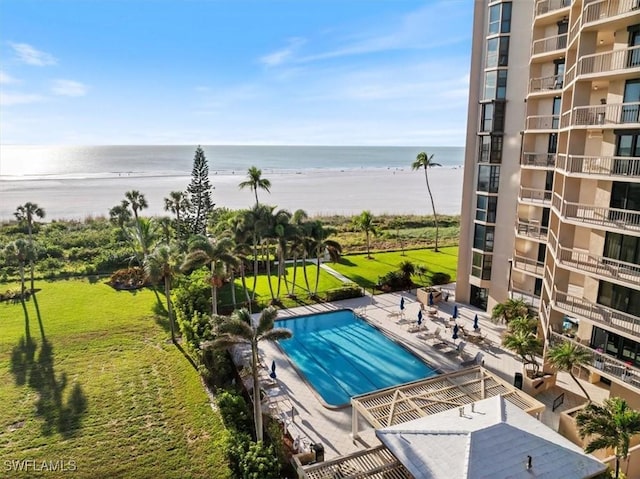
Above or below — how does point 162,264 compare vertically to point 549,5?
below

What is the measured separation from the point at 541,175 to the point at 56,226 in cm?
4498

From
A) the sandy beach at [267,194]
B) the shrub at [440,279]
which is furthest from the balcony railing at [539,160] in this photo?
the sandy beach at [267,194]

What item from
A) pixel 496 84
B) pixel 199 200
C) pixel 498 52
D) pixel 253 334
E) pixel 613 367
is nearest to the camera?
pixel 253 334

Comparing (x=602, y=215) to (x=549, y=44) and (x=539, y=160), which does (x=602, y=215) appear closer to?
(x=539, y=160)

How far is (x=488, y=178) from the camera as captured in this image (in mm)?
21859

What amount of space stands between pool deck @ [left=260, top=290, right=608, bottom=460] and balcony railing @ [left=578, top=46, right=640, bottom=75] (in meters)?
10.7

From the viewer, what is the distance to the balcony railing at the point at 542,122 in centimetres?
1872

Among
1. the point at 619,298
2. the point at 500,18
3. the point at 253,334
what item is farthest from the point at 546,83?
the point at 253,334

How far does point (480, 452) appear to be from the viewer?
9.49 metres

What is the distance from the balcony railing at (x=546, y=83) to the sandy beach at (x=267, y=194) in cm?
4463

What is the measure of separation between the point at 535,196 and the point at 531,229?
1.52m

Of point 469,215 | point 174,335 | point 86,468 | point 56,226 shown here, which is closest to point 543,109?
point 469,215

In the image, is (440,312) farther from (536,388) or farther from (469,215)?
(536,388)

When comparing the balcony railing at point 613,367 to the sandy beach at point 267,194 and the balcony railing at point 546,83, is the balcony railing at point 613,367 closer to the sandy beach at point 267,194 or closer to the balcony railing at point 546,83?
the balcony railing at point 546,83
